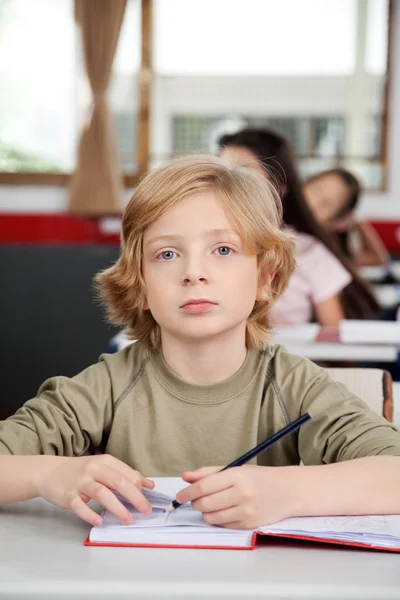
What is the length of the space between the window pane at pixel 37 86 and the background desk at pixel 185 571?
213 inches

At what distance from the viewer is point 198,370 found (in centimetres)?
122

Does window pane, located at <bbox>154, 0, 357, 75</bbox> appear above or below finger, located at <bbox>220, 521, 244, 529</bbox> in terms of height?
above

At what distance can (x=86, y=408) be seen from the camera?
121cm

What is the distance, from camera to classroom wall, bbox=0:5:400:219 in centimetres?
615

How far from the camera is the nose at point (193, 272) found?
3.71 ft

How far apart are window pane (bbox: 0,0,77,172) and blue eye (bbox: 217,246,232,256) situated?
5072 millimetres

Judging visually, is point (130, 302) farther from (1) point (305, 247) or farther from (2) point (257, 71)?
(2) point (257, 71)

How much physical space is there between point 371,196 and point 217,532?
18.1ft

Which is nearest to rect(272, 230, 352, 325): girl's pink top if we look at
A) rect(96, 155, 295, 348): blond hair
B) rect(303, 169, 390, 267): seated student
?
rect(303, 169, 390, 267): seated student

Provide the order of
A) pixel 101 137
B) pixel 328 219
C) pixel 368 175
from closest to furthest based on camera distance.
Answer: pixel 328 219, pixel 101 137, pixel 368 175

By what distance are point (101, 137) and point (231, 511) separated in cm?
→ 514

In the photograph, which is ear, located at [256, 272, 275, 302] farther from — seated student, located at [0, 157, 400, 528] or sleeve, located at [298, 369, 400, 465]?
sleeve, located at [298, 369, 400, 465]

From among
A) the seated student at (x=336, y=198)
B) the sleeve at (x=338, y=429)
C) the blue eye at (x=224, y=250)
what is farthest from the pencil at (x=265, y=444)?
the seated student at (x=336, y=198)

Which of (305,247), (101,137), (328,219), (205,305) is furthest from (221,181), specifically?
(101,137)
